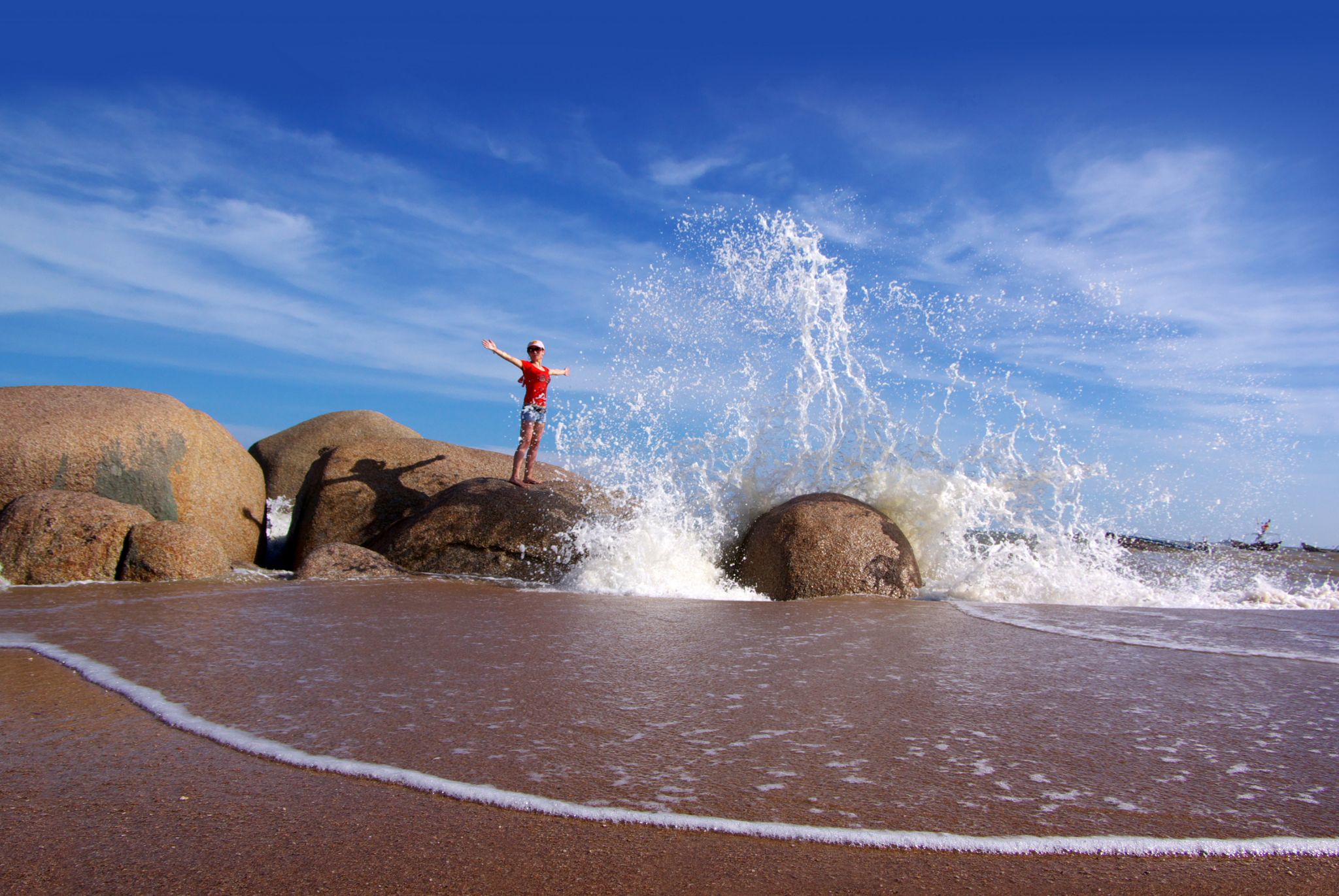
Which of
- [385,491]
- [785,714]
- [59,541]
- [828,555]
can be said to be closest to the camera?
[785,714]

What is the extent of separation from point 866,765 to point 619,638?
1.96 m

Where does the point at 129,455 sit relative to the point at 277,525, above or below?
above

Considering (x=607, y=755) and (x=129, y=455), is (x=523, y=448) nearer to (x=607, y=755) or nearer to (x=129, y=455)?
(x=129, y=455)

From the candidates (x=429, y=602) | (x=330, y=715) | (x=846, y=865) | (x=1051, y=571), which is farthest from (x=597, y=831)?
(x=1051, y=571)

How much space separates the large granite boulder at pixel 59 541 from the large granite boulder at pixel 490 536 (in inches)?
82.3

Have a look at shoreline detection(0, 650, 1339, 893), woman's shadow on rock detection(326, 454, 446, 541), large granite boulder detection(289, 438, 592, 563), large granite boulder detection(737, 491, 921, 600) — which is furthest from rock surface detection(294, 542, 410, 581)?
shoreline detection(0, 650, 1339, 893)

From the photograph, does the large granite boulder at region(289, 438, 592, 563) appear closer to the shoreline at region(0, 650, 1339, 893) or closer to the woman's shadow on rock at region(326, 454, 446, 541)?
the woman's shadow on rock at region(326, 454, 446, 541)

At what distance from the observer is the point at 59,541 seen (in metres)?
6.58

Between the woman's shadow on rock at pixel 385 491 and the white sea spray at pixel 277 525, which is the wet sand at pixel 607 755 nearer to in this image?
the woman's shadow on rock at pixel 385 491

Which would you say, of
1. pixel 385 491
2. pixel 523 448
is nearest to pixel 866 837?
pixel 523 448

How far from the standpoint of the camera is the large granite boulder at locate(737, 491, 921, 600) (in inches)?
251

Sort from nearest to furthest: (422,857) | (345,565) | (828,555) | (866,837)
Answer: (422,857) → (866,837) → (828,555) → (345,565)

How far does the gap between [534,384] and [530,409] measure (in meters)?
0.27

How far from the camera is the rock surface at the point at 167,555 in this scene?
654 cm
